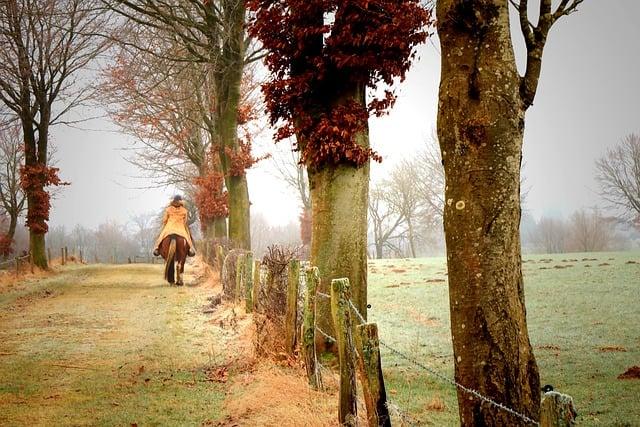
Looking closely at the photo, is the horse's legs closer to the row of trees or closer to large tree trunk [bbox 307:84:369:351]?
the row of trees

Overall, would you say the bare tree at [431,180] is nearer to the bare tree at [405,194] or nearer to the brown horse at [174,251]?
the bare tree at [405,194]

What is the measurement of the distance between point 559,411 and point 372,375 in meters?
1.75

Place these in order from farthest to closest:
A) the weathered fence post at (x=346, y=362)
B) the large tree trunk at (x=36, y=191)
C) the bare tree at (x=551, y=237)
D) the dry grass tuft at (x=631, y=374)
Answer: the bare tree at (x=551, y=237)
the large tree trunk at (x=36, y=191)
the dry grass tuft at (x=631, y=374)
the weathered fence post at (x=346, y=362)

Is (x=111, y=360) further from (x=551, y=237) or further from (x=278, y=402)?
(x=551, y=237)

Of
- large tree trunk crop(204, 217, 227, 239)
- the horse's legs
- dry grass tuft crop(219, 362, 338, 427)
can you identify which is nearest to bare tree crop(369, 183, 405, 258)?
large tree trunk crop(204, 217, 227, 239)

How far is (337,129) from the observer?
6.30 metres

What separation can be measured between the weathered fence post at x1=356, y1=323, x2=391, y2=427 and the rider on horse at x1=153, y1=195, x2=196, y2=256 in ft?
42.5

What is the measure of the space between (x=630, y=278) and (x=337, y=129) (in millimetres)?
13807

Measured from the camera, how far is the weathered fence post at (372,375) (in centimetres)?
360

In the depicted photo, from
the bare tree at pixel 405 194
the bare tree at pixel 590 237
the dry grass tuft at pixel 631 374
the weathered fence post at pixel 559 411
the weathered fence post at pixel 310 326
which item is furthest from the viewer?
the bare tree at pixel 590 237

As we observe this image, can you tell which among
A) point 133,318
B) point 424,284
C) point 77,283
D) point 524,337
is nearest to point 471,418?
point 524,337

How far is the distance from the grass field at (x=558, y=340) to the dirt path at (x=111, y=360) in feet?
8.47

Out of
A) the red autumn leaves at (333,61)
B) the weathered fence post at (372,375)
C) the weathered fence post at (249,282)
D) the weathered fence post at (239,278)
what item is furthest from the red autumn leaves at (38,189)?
the weathered fence post at (372,375)

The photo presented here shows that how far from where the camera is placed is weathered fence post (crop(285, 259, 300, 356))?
21.1 feet
